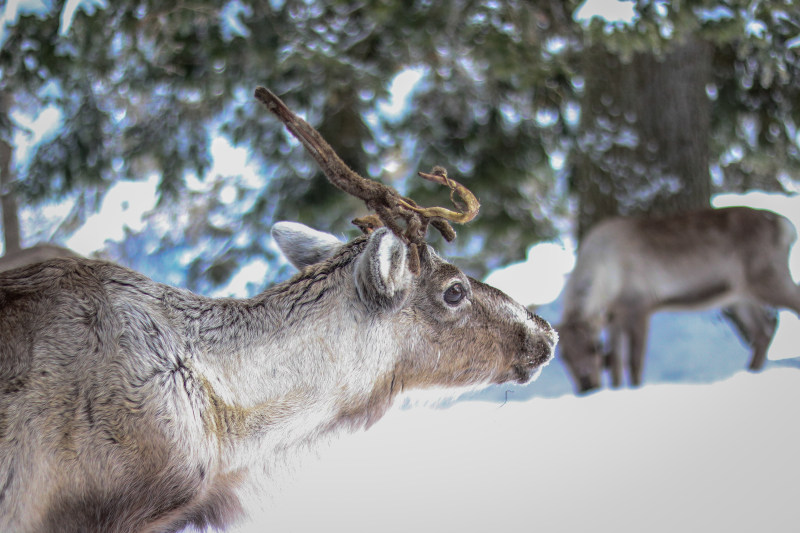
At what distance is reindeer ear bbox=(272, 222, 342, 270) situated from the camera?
3.13m

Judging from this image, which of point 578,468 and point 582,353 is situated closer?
point 578,468

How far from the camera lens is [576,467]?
4562 millimetres

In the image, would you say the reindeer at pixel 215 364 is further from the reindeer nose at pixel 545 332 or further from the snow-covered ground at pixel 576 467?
the snow-covered ground at pixel 576 467

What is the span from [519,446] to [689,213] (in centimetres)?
293

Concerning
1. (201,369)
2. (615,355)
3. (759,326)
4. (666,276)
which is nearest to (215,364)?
(201,369)

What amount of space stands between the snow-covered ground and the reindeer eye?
1.38 ft

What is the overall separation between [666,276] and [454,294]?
14.3 feet

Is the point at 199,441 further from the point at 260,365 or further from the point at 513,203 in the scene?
the point at 513,203

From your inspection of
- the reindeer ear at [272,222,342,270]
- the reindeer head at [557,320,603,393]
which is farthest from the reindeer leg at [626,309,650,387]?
the reindeer ear at [272,222,342,270]

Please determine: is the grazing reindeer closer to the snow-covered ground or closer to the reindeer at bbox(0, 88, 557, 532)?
the snow-covered ground

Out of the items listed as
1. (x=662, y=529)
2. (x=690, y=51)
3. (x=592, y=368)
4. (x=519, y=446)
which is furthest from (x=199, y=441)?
(x=690, y=51)

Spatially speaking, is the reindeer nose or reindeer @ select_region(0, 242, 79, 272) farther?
reindeer @ select_region(0, 242, 79, 272)

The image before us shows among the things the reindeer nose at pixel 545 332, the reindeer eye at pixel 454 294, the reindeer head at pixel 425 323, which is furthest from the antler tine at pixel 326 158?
the reindeer nose at pixel 545 332

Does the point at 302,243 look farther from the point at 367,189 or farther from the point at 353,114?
the point at 353,114
